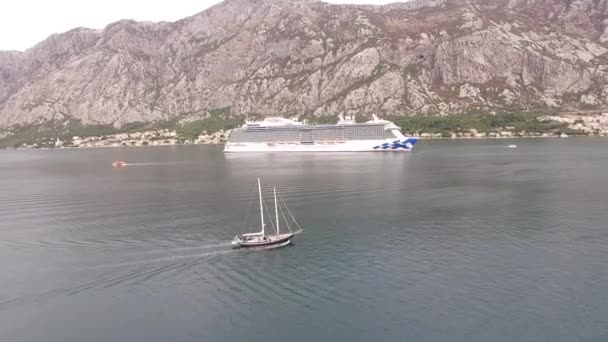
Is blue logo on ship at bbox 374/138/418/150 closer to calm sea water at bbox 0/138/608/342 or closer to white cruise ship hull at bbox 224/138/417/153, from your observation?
white cruise ship hull at bbox 224/138/417/153

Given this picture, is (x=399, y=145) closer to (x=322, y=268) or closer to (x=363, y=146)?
(x=363, y=146)

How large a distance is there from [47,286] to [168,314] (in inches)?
509

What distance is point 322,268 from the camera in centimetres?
4462

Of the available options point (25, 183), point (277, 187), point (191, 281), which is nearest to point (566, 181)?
point (277, 187)

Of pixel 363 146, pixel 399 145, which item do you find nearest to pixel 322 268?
pixel 399 145

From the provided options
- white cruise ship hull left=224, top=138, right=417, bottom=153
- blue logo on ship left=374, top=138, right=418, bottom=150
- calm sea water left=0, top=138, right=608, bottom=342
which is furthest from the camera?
white cruise ship hull left=224, top=138, right=417, bottom=153

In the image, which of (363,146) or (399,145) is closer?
(399,145)

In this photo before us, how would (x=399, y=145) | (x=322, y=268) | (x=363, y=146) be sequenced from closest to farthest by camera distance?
(x=322, y=268), (x=399, y=145), (x=363, y=146)

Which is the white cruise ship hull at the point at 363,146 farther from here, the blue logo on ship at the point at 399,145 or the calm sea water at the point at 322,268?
the calm sea water at the point at 322,268

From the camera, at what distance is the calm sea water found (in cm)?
3394

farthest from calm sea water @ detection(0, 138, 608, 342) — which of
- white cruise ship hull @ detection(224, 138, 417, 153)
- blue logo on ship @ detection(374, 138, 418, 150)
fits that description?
white cruise ship hull @ detection(224, 138, 417, 153)

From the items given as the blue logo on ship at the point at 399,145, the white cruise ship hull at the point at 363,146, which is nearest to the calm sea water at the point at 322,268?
the blue logo on ship at the point at 399,145

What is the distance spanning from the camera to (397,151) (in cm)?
17800

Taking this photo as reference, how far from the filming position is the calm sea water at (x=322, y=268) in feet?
111
